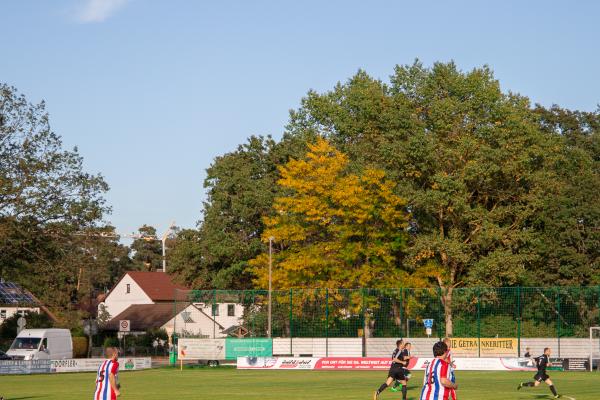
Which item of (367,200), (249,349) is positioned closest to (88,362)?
(249,349)

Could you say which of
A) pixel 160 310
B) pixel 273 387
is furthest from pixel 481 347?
pixel 160 310

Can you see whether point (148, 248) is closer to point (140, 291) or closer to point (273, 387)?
point (140, 291)

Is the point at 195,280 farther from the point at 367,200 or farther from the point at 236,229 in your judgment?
the point at 367,200

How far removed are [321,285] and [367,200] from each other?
6.38m

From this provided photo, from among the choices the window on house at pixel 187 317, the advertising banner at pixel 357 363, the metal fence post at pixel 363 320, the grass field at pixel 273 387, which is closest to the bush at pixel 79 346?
the window on house at pixel 187 317

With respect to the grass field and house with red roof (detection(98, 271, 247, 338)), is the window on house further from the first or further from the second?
the grass field

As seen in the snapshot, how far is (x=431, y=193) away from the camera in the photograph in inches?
2571

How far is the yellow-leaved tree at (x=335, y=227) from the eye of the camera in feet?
216

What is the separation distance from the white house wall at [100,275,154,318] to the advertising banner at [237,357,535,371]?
65.0 metres

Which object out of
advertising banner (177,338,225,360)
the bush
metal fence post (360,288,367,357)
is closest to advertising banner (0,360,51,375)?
advertising banner (177,338,225,360)

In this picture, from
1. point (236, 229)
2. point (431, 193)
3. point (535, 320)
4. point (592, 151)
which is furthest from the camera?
point (592, 151)

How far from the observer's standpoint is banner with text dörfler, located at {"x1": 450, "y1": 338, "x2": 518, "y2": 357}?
53.2 meters

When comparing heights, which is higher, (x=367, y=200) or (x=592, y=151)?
(x=592, y=151)

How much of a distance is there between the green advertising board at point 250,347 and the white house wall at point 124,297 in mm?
62510
